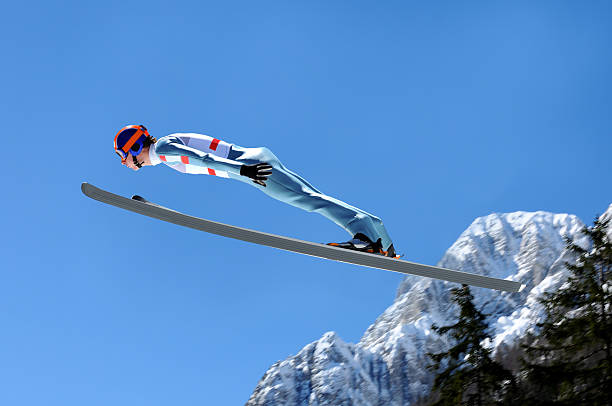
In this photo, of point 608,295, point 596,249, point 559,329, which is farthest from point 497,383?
point 596,249

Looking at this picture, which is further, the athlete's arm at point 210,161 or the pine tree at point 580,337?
the pine tree at point 580,337

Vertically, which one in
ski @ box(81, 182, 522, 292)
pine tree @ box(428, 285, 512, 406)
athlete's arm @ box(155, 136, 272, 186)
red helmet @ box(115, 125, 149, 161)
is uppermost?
pine tree @ box(428, 285, 512, 406)

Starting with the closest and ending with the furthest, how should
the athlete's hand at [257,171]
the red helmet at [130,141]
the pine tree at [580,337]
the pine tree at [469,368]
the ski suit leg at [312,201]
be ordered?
the athlete's hand at [257,171] < the ski suit leg at [312,201] < the red helmet at [130,141] < the pine tree at [580,337] < the pine tree at [469,368]

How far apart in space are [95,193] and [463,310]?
519 inches

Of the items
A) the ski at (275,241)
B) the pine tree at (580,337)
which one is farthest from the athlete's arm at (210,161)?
the pine tree at (580,337)

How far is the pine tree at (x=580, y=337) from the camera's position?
15555 millimetres

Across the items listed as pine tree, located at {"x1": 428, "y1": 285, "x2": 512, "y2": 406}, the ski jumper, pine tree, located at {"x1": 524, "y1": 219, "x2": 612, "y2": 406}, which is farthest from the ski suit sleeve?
pine tree, located at {"x1": 428, "y1": 285, "x2": 512, "y2": 406}

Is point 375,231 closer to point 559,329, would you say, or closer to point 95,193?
point 95,193

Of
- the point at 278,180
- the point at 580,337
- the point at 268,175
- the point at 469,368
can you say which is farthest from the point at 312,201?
the point at 580,337

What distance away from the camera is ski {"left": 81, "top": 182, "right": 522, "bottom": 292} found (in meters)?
6.16

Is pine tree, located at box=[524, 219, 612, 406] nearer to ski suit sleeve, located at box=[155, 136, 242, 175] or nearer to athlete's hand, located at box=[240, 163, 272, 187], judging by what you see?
athlete's hand, located at box=[240, 163, 272, 187]

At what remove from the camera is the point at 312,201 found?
6.26 meters

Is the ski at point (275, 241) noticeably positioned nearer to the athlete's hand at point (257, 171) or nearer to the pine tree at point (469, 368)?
the athlete's hand at point (257, 171)

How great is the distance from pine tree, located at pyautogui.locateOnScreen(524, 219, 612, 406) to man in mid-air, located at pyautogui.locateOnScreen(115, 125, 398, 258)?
10.3 meters
